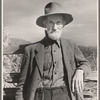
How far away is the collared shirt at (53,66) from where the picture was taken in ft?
6.89

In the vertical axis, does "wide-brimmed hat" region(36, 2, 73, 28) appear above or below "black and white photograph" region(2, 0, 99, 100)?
above

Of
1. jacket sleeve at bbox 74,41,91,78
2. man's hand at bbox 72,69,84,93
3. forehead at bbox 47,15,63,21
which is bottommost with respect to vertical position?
man's hand at bbox 72,69,84,93

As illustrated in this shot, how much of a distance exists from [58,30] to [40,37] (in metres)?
0.14

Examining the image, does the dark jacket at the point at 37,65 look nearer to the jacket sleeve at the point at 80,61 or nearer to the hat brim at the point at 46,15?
the jacket sleeve at the point at 80,61

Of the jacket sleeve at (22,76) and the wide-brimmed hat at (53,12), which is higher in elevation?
the wide-brimmed hat at (53,12)

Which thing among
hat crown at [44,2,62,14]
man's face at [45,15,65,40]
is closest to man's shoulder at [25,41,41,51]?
man's face at [45,15,65,40]

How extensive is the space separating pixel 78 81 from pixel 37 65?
1.04 feet

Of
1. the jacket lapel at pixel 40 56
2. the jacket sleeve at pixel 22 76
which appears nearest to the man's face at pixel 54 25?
the jacket lapel at pixel 40 56

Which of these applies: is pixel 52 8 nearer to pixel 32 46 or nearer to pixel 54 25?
pixel 54 25

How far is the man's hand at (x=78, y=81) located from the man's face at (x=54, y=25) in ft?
0.97

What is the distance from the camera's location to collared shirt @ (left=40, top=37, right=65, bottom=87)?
6.89ft

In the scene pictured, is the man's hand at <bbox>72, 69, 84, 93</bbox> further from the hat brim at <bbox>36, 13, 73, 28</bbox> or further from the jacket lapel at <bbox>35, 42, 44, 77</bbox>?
the hat brim at <bbox>36, 13, 73, 28</bbox>

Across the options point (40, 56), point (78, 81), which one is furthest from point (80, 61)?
point (40, 56)

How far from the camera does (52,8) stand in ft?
7.08
